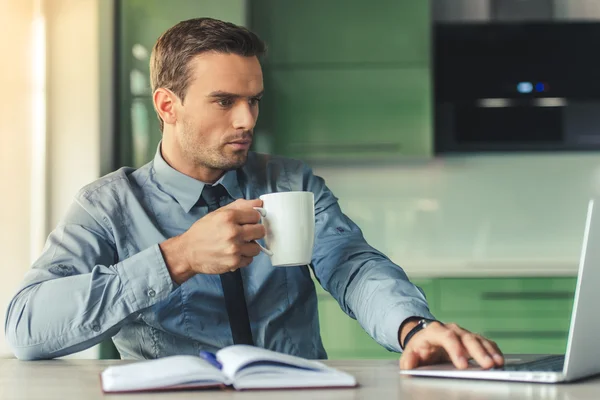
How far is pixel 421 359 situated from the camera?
1081 millimetres

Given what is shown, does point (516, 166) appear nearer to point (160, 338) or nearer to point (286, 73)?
point (286, 73)

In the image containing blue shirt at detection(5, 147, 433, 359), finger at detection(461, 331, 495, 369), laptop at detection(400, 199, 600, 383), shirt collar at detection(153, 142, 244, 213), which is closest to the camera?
laptop at detection(400, 199, 600, 383)

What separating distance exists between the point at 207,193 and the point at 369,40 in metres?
1.96

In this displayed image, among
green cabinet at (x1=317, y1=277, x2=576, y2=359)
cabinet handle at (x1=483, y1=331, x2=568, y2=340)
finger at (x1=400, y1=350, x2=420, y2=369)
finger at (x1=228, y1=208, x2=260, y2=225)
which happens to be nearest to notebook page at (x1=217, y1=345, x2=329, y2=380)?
finger at (x1=400, y1=350, x2=420, y2=369)

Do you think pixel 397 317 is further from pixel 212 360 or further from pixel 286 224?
pixel 212 360

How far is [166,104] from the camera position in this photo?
181 centimetres

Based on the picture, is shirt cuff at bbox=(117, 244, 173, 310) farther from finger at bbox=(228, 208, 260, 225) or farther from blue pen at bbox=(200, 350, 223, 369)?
blue pen at bbox=(200, 350, 223, 369)

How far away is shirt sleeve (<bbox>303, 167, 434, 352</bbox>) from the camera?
1.29 meters

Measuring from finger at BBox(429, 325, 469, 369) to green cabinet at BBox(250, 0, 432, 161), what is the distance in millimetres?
2367

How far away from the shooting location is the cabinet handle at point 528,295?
3174 millimetres

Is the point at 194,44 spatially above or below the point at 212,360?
above

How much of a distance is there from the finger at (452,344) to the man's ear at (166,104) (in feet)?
3.01

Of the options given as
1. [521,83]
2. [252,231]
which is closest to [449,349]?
[252,231]

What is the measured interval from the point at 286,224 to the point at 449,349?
1.00 ft
